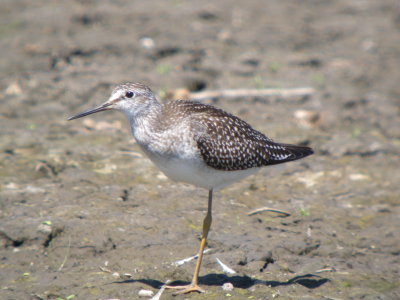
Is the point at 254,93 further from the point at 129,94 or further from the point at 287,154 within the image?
the point at 129,94

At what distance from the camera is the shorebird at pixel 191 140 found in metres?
5.57

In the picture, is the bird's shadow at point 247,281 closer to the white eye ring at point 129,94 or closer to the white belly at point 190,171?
the white belly at point 190,171

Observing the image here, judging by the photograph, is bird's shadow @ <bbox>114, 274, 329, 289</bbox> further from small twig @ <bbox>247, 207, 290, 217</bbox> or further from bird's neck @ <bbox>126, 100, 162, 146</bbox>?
bird's neck @ <bbox>126, 100, 162, 146</bbox>

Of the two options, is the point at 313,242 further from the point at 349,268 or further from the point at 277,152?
the point at 277,152

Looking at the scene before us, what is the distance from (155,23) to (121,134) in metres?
5.20

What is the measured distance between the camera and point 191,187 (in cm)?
760

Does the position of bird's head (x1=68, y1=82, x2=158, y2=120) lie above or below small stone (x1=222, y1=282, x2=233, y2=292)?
above

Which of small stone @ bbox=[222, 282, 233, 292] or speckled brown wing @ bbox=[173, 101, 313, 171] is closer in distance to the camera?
small stone @ bbox=[222, 282, 233, 292]

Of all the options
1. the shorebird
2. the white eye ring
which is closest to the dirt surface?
the shorebird

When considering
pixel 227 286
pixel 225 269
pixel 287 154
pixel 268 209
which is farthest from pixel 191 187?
pixel 227 286

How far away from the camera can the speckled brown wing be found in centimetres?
580

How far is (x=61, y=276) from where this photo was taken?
18.1ft

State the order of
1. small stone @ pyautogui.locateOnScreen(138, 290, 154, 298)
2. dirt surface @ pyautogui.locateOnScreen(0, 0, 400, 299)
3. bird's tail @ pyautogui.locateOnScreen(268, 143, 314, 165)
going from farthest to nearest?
bird's tail @ pyautogui.locateOnScreen(268, 143, 314, 165)
dirt surface @ pyautogui.locateOnScreen(0, 0, 400, 299)
small stone @ pyautogui.locateOnScreen(138, 290, 154, 298)

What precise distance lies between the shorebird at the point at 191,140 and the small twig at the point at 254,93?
4174mm
